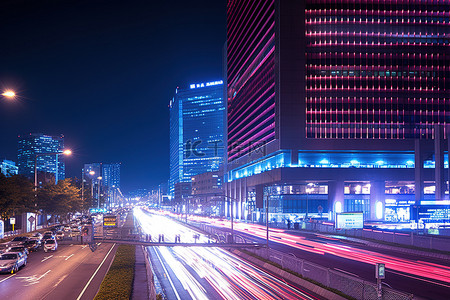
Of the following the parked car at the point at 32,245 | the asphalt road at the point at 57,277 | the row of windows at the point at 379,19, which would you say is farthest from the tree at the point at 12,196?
the row of windows at the point at 379,19

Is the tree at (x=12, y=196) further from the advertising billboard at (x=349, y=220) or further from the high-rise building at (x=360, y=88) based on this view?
the high-rise building at (x=360, y=88)

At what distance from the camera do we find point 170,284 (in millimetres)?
30016

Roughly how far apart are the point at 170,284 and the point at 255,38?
11340 cm

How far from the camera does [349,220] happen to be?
2298 inches

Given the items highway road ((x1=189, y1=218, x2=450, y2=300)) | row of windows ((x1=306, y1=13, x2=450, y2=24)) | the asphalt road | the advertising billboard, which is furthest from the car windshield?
row of windows ((x1=306, y1=13, x2=450, y2=24))

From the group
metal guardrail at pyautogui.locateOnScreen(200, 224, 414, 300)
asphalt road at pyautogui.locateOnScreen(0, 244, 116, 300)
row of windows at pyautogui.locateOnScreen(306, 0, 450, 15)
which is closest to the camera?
metal guardrail at pyautogui.locateOnScreen(200, 224, 414, 300)

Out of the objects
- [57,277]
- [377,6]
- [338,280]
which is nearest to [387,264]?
[338,280]

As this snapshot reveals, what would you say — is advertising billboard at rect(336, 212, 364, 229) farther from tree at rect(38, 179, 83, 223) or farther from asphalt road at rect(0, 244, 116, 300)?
tree at rect(38, 179, 83, 223)

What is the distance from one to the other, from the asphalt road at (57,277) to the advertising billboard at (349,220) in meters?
30.6

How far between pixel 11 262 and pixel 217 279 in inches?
673

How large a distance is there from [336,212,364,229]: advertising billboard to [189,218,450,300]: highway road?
315 centimetres

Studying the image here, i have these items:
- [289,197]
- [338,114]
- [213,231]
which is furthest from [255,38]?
[213,231]

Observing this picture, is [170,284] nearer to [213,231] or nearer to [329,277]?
A: [329,277]

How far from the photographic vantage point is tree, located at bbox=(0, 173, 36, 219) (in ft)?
199
